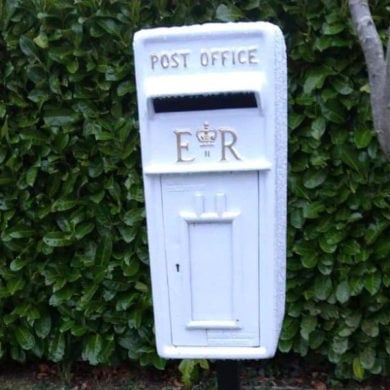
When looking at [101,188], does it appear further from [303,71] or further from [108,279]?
[303,71]

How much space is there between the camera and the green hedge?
3.31m

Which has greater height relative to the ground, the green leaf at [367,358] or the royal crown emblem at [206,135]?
the royal crown emblem at [206,135]

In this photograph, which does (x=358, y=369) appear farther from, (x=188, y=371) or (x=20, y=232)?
(x=20, y=232)

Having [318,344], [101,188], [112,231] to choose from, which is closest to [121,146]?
[101,188]

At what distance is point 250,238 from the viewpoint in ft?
7.16

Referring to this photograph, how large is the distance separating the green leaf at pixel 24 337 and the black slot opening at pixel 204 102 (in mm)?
2205

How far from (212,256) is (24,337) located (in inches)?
79.6

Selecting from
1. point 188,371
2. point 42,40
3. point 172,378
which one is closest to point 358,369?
point 188,371

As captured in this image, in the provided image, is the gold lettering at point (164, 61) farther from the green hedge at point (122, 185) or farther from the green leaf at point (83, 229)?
the green leaf at point (83, 229)

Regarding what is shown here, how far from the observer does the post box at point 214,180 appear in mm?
2055

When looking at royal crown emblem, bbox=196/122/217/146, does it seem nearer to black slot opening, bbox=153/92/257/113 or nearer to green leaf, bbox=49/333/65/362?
black slot opening, bbox=153/92/257/113

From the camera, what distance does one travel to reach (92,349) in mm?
3727

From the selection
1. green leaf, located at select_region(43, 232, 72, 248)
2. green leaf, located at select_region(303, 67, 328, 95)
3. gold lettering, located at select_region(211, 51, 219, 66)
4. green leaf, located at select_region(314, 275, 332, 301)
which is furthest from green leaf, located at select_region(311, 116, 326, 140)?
green leaf, located at select_region(43, 232, 72, 248)

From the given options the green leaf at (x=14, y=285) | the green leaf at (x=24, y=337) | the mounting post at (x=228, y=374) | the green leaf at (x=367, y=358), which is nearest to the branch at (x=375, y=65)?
the mounting post at (x=228, y=374)
